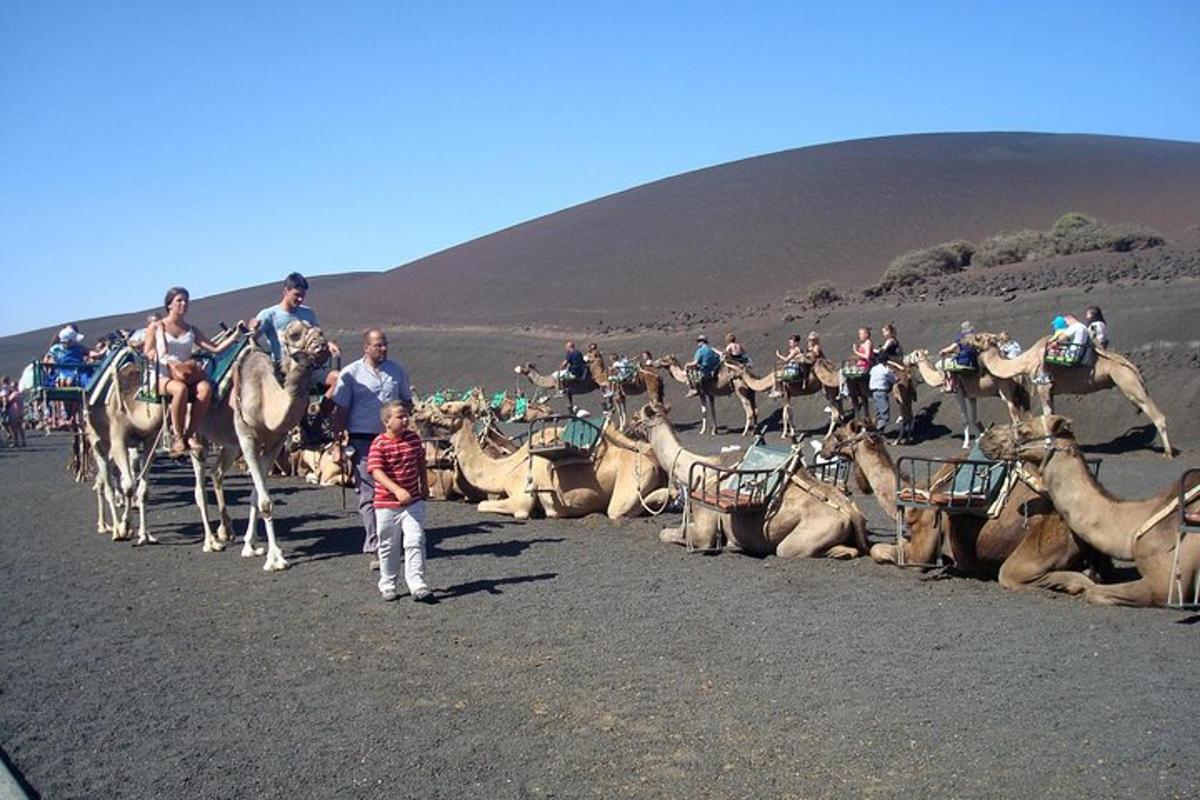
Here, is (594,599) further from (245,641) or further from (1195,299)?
(1195,299)

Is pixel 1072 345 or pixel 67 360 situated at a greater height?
pixel 67 360

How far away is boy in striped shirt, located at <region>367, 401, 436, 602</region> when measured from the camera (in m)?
9.14

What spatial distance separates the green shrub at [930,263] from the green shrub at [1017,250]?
1.42 m

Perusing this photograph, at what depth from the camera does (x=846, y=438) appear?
1140 cm

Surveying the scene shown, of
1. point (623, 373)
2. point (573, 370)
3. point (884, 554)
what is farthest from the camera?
point (573, 370)

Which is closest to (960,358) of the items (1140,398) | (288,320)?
(1140,398)

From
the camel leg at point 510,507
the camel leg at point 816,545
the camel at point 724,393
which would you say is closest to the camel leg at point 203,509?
the camel leg at point 510,507

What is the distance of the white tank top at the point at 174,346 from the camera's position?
11750 mm

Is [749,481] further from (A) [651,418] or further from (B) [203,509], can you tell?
(B) [203,509]

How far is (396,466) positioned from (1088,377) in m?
15.2

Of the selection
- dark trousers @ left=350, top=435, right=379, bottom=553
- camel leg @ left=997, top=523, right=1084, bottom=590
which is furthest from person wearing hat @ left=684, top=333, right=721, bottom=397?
camel leg @ left=997, top=523, right=1084, bottom=590

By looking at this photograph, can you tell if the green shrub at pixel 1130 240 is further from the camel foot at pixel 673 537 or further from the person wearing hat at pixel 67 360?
the person wearing hat at pixel 67 360

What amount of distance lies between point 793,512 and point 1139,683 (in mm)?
4426

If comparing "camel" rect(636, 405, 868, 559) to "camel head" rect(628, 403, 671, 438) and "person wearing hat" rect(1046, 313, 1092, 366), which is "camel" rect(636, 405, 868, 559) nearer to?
"camel head" rect(628, 403, 671, 438)
